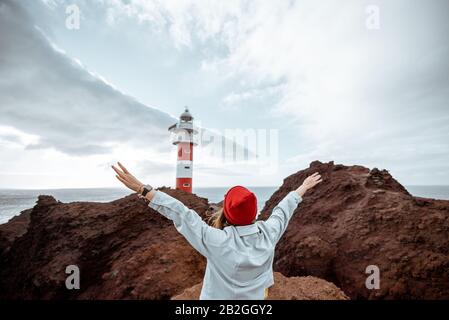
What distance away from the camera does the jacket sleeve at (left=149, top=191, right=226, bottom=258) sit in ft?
6.00

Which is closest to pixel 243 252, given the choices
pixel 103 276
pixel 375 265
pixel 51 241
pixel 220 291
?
pixel 220 291

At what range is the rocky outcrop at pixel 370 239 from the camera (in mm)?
4340

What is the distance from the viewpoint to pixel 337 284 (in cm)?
506

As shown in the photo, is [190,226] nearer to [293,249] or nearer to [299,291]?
[299,291]

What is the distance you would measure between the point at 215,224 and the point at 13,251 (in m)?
8.72

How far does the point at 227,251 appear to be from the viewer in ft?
5.98

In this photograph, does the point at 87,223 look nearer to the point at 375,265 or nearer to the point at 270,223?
the point at 270,223

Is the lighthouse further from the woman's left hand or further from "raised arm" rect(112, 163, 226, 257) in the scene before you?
"raised arm" rect(112, 163, 226, 257)

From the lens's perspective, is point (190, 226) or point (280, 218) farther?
point (280, 218)

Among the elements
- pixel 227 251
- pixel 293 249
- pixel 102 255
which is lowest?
pixel 102 255

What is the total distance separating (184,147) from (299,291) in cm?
1701

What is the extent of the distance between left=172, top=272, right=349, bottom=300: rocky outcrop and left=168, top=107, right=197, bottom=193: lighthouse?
14.3 metres

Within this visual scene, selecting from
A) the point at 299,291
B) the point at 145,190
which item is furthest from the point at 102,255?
the point at 145,190
